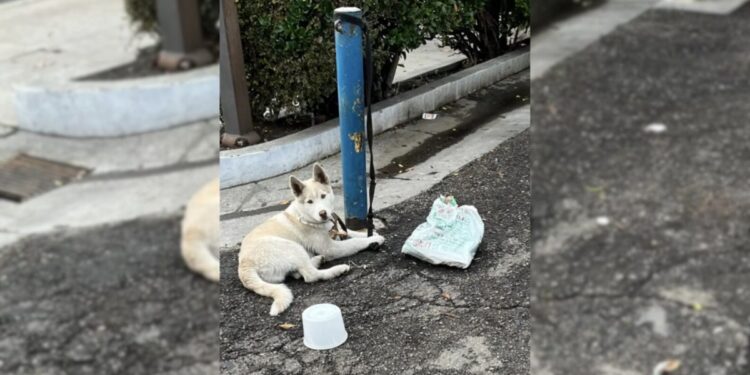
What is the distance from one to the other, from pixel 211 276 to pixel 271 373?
172 centimetres

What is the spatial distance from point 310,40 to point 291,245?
4.00 ft

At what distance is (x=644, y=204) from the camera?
10.2 feet

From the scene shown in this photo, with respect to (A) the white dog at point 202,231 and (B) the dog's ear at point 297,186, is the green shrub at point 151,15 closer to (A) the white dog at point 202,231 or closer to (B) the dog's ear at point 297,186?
(A) the white dog at point 202,231

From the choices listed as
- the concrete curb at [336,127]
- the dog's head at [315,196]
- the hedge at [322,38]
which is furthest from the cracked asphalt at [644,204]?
the dog's head at [315,196]

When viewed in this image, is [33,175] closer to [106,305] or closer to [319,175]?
[106,305]

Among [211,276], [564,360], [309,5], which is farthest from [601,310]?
[211,276]

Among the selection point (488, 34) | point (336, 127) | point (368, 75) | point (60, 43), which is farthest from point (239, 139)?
point (60, 43)

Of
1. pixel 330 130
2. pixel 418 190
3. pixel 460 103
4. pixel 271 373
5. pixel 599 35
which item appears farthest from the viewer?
pixel 599 35

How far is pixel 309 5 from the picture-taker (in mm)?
3146

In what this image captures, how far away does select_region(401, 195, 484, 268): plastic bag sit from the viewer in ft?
8.30

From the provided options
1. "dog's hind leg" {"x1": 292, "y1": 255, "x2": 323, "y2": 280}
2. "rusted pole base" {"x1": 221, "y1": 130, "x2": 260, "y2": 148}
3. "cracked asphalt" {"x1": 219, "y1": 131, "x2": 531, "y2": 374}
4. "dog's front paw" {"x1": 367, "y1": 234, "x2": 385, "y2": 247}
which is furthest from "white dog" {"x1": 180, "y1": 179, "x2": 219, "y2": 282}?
"rusted pole base" {"x1": 221, "y1": 130, "x2": 260, "y2": 148}

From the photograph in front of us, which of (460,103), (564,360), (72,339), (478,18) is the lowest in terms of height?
(564,360)

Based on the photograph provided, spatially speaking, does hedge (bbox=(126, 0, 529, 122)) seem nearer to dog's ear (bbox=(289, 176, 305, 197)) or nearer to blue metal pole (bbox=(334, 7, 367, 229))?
blue metal pole (bbox=(334, 7, 367, 229))

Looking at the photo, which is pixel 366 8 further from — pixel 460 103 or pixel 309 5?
pixel 460 103
